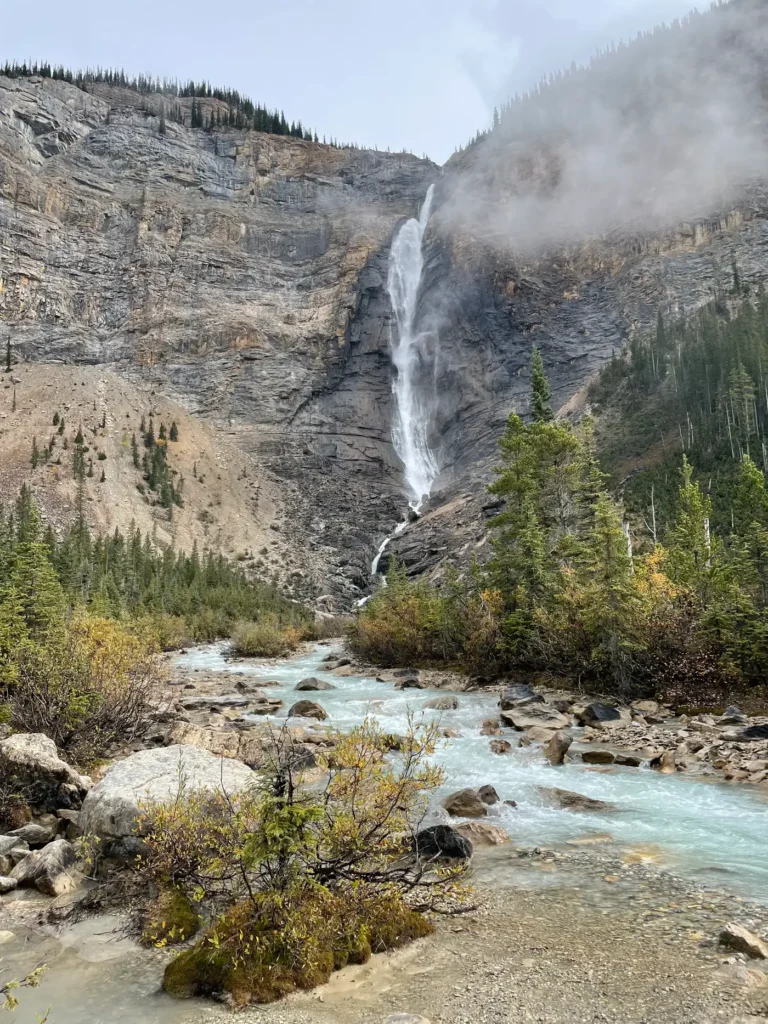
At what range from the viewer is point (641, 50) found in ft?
411

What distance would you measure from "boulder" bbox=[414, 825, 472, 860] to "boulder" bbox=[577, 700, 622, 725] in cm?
909

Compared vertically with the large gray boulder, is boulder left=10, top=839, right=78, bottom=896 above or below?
below

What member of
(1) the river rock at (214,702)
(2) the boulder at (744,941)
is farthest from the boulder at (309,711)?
(2) the boulder at (744,941)

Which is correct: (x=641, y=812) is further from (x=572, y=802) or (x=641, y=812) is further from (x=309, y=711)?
(x=309, y=711)

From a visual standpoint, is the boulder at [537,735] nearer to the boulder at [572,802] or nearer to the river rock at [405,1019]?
the boulder at [572,802]

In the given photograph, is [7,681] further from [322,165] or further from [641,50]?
[641,50]

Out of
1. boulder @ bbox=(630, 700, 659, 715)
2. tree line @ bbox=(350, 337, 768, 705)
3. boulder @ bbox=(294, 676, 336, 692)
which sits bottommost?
boulder @ bbox=(294, 676, 336, 692)

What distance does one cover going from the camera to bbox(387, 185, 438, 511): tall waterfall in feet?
291

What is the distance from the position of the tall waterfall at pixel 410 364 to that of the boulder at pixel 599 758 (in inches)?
2722

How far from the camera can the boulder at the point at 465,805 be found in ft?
32.7

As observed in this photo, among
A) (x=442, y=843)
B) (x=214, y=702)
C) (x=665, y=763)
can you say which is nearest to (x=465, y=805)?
(x=442, y=843)

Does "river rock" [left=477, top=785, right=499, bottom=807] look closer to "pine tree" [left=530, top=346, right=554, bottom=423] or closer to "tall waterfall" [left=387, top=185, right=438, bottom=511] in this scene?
"pine tree" [left=530, top=346, right=554, bottom=423]

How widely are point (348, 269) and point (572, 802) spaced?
101 metres

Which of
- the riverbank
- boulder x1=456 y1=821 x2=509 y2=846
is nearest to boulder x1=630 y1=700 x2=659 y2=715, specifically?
boulder x1=456 y1=821 x2=509 y2=846
